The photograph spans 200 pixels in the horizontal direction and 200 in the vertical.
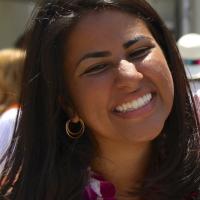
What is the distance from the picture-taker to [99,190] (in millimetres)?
1771

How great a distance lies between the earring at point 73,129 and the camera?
72.2 inches

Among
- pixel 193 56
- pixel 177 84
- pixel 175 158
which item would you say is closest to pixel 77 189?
pixel 175 158

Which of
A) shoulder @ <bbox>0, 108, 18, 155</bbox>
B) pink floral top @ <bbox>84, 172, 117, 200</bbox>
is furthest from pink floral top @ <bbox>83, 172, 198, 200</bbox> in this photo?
shoulder @ <bbox>0, 108, 18, 155</bbox>

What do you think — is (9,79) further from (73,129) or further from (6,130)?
(73,129)

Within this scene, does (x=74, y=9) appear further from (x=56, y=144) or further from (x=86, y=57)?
(x=56, y=144)

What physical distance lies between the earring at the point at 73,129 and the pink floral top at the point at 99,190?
14cm

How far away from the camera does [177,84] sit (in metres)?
1.85

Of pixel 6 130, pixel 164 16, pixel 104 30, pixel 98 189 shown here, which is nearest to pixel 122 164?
pixel 98 189

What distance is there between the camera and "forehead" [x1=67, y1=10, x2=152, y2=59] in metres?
1.69

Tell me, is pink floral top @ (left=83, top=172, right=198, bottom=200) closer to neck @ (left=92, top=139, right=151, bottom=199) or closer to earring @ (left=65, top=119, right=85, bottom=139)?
neck @ (left=92, top=139, right=151, bottom=199)

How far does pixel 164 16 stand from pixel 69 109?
449 cm

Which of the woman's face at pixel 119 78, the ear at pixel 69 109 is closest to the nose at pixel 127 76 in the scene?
the woman's face at pixel 119 78

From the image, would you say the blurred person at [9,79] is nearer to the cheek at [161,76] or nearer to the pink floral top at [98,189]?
the pink floral top at [98,189]

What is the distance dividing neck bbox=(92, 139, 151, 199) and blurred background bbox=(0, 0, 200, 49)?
1961 mm
